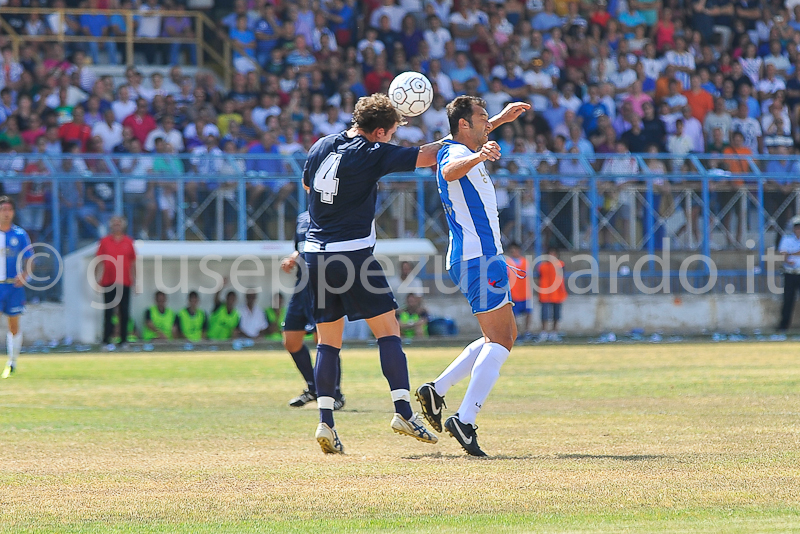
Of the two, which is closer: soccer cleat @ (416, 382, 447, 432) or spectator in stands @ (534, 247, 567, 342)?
soccer cleat @ (416, 382, 447, 432)

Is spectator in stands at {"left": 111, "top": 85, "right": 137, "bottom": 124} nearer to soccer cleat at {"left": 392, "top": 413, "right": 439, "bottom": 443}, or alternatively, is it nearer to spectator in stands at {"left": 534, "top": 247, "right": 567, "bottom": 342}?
spectator in stands at {"left": 534, "top": 247, "right": 567, "bottom": 342}

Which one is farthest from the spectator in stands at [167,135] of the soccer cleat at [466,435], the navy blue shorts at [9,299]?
the soccer cleat at [466,435]

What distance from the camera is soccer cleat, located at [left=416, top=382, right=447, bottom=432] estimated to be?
7.43 m

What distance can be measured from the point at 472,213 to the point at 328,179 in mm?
958

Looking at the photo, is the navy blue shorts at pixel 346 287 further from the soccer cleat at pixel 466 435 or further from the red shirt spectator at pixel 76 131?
the red shirt spectator at pixel 76 131

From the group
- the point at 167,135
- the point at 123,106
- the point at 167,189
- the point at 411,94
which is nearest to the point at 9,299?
the point at 167,189

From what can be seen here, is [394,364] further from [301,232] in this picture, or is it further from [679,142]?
[679,142]

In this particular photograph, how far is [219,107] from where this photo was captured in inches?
888

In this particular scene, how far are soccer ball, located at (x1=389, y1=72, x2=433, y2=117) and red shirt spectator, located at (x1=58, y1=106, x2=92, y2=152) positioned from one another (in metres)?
13.6

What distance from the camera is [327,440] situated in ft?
22.9

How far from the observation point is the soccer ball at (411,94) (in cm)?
830

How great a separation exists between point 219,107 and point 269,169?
2510mm

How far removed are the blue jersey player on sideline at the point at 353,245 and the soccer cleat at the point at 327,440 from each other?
0.05 feet

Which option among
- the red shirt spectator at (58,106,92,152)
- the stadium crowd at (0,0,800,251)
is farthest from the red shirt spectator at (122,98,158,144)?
the red shirt spectator at (58,106,92,152)
